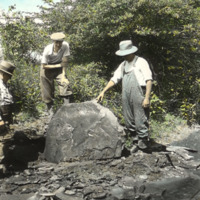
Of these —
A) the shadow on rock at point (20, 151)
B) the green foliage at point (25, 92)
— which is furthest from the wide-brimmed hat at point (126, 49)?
the green foliage at point (25, 92)

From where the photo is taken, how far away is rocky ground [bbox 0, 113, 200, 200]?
389cm

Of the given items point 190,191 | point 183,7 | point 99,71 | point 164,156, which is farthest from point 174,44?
point 190,191

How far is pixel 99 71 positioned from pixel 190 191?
5463mm

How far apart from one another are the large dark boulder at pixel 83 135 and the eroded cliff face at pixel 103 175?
Answer: 4 centimetres

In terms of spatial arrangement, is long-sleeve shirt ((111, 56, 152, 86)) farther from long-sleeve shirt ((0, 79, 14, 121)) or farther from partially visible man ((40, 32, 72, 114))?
long-sleeve shirt ((0, 79, 14, 121))

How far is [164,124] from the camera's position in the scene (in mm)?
7453

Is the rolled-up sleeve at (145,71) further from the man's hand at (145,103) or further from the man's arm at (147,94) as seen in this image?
the man's hand at (145,103)

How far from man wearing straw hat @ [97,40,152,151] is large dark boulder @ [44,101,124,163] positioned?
0.35 m

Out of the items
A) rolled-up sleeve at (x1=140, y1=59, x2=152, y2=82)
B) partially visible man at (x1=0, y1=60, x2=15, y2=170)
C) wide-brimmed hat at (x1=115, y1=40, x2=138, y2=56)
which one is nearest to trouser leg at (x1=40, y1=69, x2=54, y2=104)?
partially visible man at (x1=0, y1=60, x2=15, y2=170)

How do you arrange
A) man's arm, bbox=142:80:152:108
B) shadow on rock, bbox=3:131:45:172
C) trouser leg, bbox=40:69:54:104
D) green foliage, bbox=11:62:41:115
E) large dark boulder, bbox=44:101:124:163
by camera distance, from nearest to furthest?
man's arm, bbox=142:80:152:108
shadow on rock, bbox=3:131:45:172
large dark boulder, bbox=44:101:124:163
trouser leg, bbox=40:69:54:104
green foliage, bbox=11:62:41:115

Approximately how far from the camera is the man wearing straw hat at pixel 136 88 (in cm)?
477

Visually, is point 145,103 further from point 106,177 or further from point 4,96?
point 4,96

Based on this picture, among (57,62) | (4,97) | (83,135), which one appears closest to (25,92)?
(57,62)

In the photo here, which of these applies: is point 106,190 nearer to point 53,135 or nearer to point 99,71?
point 53,135
